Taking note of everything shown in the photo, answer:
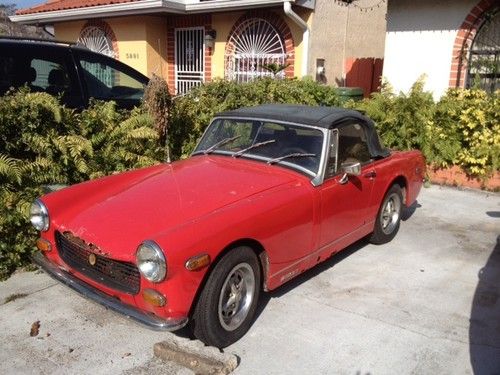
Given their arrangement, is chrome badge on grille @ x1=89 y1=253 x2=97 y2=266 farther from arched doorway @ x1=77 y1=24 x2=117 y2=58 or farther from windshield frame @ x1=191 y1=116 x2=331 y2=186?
arched doorway @ x1=77 y1=24 x2=117 y2=58

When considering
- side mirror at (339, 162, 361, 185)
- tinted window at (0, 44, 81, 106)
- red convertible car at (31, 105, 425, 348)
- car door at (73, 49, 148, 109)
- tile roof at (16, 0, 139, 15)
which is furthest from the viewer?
tile roof at (16, 0, 139, 15)

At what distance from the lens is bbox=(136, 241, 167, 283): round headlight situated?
2.77m

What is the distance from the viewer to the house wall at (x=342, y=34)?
416 inches

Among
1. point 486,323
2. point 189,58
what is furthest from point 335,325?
point 189,58

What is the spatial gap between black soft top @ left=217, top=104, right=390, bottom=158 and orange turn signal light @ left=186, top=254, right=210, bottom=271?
1.74 m

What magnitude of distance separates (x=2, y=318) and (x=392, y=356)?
2765mm

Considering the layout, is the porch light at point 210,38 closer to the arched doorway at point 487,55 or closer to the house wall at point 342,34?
the house wall at point 342,34

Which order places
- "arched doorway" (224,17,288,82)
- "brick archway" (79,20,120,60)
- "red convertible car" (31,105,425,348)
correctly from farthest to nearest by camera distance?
1. "brick archway" (79,20,120,60)
2. "arched doorway" (224,17,288,82)
3. "red convertible car" (31,105,425,348)

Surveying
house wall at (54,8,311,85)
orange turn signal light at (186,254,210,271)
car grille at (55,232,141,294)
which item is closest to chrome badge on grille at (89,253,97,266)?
car grille at (55,232,141,294)

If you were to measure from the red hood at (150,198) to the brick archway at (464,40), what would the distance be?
6.23m

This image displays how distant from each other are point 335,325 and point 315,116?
177cm

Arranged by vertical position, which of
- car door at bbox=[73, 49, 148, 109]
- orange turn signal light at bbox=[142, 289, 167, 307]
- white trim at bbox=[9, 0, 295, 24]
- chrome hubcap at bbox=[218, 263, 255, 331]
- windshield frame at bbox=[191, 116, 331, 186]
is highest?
white trim at bbox=[9, 0, 295, 24]

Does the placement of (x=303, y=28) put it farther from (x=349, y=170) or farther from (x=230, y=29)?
(x=349, y=170)

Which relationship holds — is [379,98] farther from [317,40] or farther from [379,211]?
[379,211]
